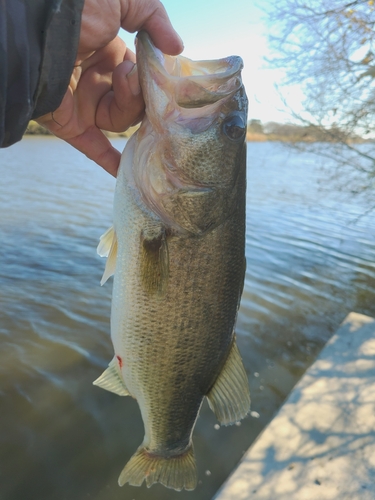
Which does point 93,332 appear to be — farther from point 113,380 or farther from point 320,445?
point 113,380

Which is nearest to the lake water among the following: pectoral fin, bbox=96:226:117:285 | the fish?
the fish

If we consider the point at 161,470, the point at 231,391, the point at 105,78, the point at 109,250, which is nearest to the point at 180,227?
the point at 109,250

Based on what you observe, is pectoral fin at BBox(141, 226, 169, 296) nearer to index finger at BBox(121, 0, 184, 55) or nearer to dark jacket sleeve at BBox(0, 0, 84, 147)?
dark jacket sleeve at BBox(0, 0, 84, 147)

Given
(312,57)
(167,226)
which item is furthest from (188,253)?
(312,57)

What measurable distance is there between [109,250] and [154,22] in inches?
44.4

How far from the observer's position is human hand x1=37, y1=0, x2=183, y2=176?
1753mm

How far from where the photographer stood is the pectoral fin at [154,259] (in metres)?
1.76

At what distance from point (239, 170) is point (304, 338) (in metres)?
4.81

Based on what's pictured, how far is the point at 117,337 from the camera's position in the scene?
6.20 ft

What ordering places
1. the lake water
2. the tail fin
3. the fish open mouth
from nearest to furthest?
the fish open mouth < the tail fin < the lake water

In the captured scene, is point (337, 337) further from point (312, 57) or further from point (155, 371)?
point (312, 57)

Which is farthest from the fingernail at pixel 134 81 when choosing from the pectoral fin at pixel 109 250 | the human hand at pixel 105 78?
the pectoral fin at pixel 109 250

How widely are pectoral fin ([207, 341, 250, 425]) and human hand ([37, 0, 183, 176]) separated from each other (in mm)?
1419

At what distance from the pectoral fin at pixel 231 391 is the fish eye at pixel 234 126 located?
107cm
